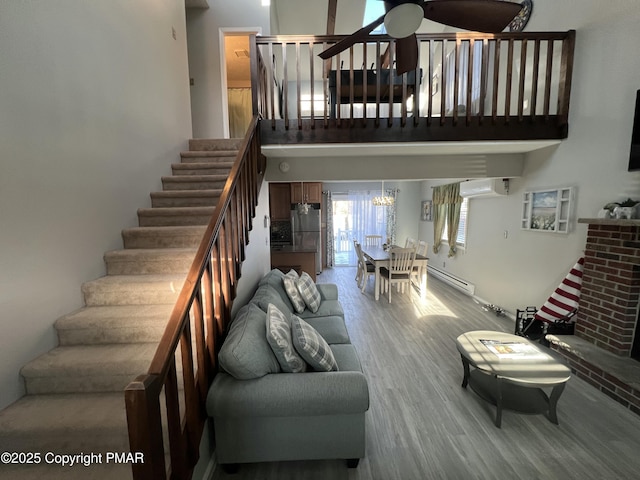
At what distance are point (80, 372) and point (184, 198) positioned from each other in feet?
5.60

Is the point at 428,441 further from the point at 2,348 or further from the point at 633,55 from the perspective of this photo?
the point at 633,55

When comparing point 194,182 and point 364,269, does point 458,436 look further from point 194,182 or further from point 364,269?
point 364,269

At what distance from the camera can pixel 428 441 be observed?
5.85 feet

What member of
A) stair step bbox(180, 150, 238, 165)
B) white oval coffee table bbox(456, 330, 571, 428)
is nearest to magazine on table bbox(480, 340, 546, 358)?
white oval coffee table bbox(456, 330, 571, 428)

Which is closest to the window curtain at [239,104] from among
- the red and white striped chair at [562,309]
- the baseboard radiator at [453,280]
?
the baseboard radiator at [453,280]

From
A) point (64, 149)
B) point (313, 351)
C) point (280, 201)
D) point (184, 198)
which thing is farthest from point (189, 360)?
point (280, 201)

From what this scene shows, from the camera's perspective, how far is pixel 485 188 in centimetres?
Result: 403

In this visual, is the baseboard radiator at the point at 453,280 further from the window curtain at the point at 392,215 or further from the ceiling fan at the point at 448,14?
the ceiling fan at the point at 448,14

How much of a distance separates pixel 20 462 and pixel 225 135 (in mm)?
4153

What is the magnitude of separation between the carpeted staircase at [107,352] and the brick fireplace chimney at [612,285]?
142 inches

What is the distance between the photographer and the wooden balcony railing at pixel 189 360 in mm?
877

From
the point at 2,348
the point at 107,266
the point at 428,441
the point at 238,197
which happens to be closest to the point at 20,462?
the point at 2,348

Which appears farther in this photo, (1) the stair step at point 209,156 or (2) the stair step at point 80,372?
(1) the stair step at point 209,156

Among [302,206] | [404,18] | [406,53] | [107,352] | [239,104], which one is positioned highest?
[239,104]
